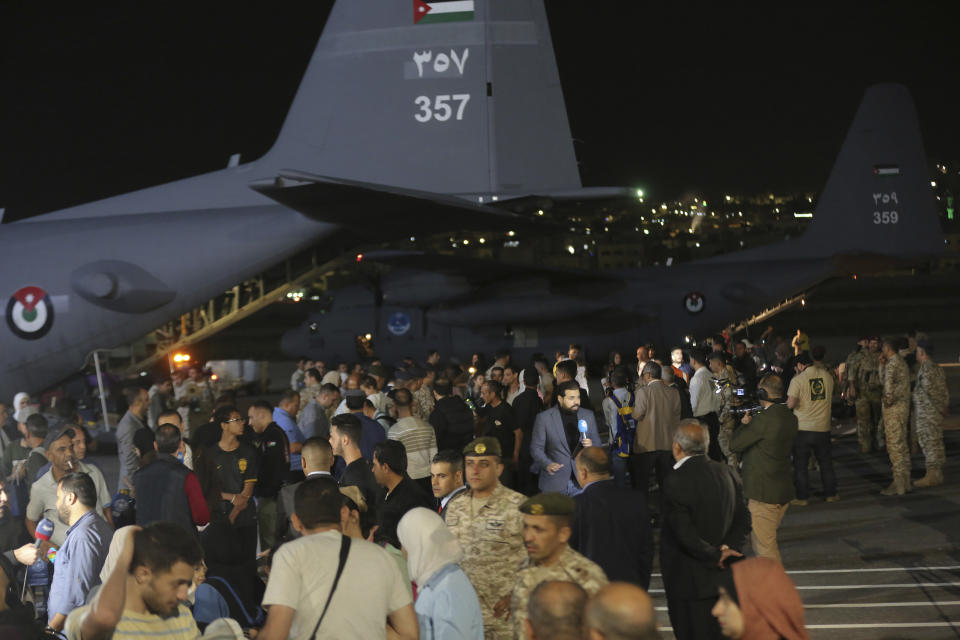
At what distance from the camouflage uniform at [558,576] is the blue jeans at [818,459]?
7.04 m

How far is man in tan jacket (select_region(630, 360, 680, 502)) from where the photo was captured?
364 inches

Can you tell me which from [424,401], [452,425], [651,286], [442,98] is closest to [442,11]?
[442,98]

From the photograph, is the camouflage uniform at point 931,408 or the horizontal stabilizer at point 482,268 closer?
the camouflage uniform at point 931,408

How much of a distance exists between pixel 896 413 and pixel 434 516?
26.4 ft

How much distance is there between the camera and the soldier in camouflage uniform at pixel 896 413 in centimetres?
1047

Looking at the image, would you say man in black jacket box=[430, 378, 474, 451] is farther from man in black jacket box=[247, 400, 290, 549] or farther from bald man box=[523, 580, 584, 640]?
bald man box=[523, 580, 584, 640]

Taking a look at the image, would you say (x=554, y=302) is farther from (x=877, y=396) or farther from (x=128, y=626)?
(x=128, y=626)

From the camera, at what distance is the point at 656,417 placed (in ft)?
30.4

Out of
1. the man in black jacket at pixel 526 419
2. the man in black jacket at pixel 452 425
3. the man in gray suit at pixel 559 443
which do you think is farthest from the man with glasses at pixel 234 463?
the man in black jacket at pixel 526 419

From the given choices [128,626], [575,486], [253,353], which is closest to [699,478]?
[575,486]

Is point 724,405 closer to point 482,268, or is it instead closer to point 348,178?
point 348,178

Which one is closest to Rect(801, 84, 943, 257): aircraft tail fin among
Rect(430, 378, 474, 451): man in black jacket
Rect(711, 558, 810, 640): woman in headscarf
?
Rect(430, 378, 474, 451): man in black jacket

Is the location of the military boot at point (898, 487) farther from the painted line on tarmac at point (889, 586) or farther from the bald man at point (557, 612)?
the bald man at point (557, 612)

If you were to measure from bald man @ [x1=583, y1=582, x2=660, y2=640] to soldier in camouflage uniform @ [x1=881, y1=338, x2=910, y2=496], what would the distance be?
351 inches
